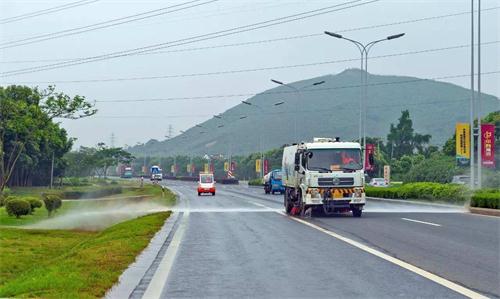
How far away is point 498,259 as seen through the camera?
12.9 metres

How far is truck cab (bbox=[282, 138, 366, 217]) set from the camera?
26.1 m

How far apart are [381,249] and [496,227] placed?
26.9ft

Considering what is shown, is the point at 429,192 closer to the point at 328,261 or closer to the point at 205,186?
the point at 205,186

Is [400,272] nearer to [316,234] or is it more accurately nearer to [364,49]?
[316,234]

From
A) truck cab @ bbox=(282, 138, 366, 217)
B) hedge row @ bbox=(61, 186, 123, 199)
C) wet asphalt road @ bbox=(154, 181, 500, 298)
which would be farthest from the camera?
hedge row @ bbox=(61, 186, 123, 199)

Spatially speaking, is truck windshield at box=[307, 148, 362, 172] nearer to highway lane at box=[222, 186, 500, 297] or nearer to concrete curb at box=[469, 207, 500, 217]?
highway lane at box=[222, 186, 500, 297]

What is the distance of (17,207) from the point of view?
4150cm

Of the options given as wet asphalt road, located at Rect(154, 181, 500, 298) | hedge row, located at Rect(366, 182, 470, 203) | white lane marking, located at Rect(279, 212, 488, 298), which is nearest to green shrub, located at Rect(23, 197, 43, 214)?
hedge row, located at Rect(366, 182, 470, 203)

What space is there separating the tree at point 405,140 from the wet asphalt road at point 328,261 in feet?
352

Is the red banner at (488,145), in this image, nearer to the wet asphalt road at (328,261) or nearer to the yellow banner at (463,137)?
the yellow banner at (463,137)

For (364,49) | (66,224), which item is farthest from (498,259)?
(364,49)

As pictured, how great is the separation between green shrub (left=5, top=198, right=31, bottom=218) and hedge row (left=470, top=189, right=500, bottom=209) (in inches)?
1007

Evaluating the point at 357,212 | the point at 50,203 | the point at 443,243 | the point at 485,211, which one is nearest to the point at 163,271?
the point at 443,243

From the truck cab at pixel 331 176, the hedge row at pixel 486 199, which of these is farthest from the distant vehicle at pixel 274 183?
the truck cab at pixel 331 176
